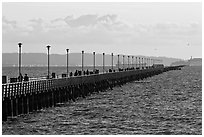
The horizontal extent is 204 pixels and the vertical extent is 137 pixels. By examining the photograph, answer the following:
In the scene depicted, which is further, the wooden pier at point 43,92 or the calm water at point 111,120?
the wooden pier at point 43,92

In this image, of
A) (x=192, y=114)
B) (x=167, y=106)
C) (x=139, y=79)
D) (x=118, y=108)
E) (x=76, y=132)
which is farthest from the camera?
(x=139, y=79)

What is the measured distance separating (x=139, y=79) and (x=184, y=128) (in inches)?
4168

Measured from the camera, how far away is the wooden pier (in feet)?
153

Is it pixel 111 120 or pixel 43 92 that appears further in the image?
pixel 43 92

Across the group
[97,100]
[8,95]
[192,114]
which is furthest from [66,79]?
[8,95]

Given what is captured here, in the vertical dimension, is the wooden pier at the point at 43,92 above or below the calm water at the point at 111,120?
above

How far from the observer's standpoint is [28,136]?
39.1 meters

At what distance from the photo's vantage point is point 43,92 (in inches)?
2237

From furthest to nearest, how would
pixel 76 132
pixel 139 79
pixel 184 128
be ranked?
pixel 139 79 → pixel 184 128 → pixel 76 132

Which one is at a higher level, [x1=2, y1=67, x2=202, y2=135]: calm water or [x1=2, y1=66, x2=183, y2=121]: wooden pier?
[x1=2, y1=66, x2=183, y2=121]: wooden pier

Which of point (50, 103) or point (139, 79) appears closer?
point (50, 103)

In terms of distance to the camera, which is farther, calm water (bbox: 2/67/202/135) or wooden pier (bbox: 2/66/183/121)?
wooden pier (bbox: 2/66/183/121)

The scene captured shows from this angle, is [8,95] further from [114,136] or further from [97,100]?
[97,100]

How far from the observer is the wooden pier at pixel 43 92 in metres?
46.6
